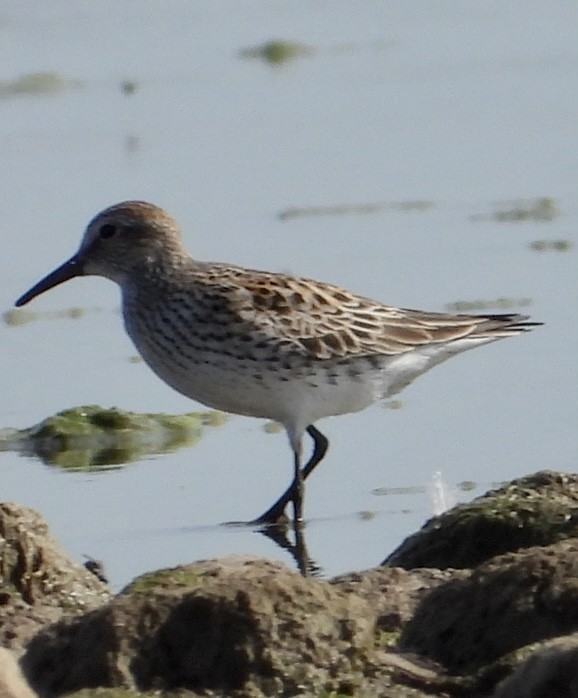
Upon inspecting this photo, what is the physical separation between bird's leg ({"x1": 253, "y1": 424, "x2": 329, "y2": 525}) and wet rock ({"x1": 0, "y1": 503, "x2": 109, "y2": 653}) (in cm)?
191

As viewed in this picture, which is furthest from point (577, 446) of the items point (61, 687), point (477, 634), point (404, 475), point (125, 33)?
point (125, 33)

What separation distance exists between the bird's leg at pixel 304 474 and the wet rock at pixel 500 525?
134cm

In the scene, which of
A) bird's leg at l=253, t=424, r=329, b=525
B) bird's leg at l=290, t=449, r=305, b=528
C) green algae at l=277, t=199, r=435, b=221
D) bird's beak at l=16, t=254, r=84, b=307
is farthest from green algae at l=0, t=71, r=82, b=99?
bird's leg at l=290, t=449, r=305, b=528

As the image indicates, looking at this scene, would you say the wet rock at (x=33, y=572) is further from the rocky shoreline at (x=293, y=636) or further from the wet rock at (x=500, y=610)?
the wet rock at (x=500, y=610)

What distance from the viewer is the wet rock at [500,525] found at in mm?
7008

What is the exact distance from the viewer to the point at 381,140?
13211 millimetres

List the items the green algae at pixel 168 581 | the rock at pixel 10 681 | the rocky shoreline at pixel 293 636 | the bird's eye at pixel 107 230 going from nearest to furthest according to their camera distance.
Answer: the rock at pixel 10 681
the rocky shoreline at pixel 293 636
the green algae at pixel 168 581
the bird's eye at pixel 107 230

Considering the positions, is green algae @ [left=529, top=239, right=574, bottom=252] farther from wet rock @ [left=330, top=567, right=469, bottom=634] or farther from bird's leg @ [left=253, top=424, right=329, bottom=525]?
wet rock @ [left=330, top=567, right=469, bottom=634]

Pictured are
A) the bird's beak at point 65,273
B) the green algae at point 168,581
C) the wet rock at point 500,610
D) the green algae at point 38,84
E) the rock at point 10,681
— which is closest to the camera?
the rock at point 10,681

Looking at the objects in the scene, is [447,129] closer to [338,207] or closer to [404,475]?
[338,207]

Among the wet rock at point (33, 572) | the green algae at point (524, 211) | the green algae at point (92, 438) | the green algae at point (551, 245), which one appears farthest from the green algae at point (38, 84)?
the wet rock at point (33, 572)

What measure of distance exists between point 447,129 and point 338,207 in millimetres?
1411

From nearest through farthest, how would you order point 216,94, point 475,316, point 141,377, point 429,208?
point 475,316, point 141,377, point 429,208, point 216,94

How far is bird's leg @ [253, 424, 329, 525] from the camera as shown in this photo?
8.66 m
